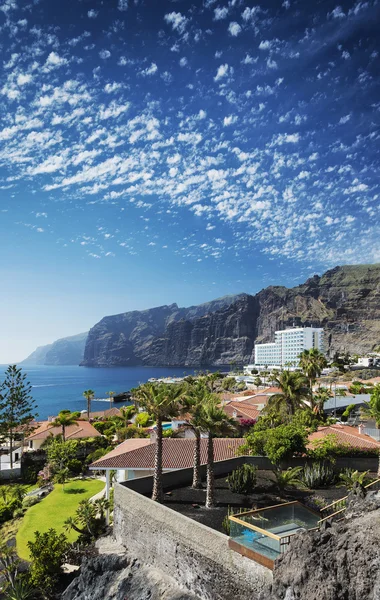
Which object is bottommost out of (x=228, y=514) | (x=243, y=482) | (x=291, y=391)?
(x=228, y=514)

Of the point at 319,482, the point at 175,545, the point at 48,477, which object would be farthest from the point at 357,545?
the point at 48,477

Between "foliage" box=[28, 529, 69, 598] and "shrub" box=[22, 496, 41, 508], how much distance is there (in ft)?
38.7

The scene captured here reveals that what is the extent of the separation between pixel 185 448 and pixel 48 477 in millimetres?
17910

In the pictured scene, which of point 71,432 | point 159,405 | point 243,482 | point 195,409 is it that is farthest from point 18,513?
point 71,432

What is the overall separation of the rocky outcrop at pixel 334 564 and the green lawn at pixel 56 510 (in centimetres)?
1729

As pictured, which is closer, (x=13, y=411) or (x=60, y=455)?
(x=60, y=455)

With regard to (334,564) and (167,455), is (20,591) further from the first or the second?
(334,564)

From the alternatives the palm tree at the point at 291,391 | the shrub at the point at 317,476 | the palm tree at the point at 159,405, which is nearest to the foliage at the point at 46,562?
the palm tree at the point at 159,405

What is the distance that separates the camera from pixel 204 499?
22.7 meters

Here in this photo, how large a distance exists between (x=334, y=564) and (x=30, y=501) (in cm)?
2838

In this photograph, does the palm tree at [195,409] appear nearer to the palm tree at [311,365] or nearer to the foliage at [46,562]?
the foliage at [46,562]

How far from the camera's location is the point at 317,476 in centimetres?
2472

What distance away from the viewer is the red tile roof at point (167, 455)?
26.9 m

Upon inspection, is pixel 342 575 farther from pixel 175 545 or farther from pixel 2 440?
pixel 2 440
